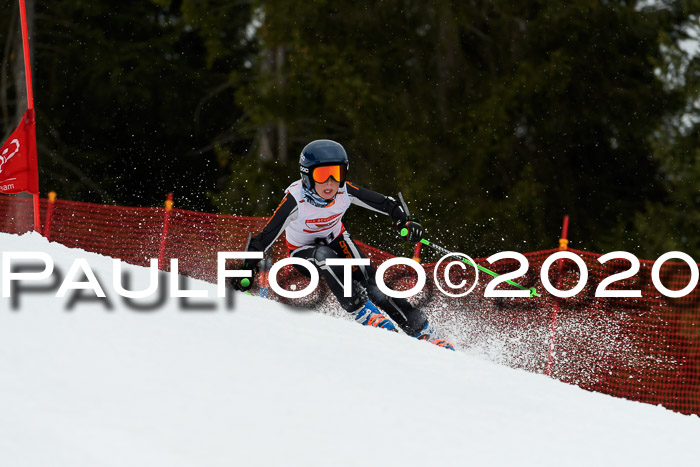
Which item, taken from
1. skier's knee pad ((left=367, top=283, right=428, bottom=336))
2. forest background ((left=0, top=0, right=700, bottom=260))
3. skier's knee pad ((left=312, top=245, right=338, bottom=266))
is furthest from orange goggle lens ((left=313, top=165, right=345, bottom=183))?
forest background ((left=0, top=0, right=700, bottom=260))

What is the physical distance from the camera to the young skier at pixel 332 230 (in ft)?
19.9

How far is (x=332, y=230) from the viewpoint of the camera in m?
6.46

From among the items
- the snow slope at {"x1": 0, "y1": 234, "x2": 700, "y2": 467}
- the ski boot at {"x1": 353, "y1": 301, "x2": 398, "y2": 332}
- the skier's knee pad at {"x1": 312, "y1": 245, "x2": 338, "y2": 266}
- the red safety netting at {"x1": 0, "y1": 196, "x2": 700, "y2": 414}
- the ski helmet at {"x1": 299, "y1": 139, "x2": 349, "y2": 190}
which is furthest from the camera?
→ the red safety netting at {"x1": 0, "y1": 196, "x2": 700, "y2": 414}

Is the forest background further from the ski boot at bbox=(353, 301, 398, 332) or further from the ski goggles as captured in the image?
the ski goggles

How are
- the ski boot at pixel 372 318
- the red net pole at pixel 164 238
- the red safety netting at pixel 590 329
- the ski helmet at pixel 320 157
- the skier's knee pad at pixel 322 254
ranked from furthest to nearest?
1. the red net pole at pixel 164 238
2. the red safety netting at pixel 590 329
3. the skier's knee pad at pixel 322 254
4. the ski boot at pixel 372 318
5. the ski helmet at pixel 320 157

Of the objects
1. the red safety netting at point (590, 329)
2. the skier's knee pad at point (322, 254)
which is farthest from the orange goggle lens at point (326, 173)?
the red safety netting at point (590, 329)

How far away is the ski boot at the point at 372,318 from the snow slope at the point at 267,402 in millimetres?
832

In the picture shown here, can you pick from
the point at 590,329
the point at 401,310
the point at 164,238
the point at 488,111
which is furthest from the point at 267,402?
the point at 488,111

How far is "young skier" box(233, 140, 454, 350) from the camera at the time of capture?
6066 millimetres

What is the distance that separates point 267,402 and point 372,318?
2.52 metres

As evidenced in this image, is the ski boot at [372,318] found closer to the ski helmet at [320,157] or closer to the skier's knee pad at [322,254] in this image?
the skier's knee pad at [322,254]

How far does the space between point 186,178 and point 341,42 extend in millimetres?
8575

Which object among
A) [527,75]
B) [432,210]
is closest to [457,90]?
[527,75]

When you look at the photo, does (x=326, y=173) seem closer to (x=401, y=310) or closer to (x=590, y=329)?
(x=401, y=310)
